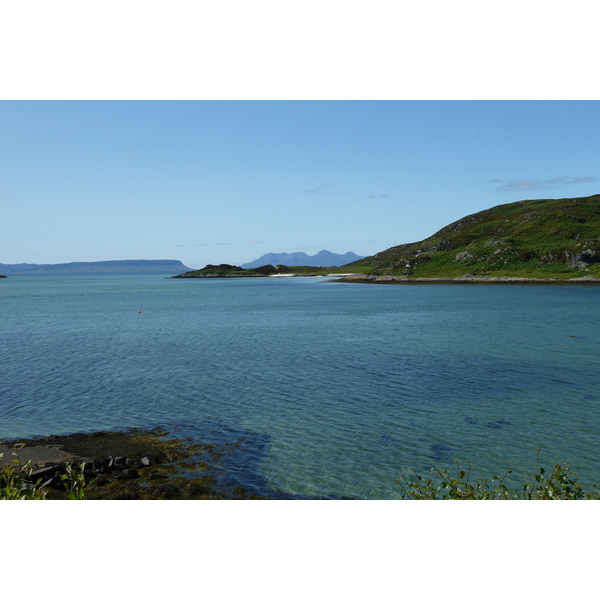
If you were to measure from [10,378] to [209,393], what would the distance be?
17.5m

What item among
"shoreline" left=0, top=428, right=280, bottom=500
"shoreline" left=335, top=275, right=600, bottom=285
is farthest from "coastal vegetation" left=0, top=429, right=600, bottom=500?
"shoreline" left=335, top=275, right=600, bottom=285

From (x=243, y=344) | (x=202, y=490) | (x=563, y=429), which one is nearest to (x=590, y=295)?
(x=243, y=344)

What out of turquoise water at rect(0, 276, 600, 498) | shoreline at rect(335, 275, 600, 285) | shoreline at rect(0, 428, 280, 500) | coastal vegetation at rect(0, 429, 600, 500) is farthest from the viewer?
shoreline at rect(335, 275, 600, 285)

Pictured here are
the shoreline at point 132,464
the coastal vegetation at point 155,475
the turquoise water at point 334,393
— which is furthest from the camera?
the turquoise water at point 334,393

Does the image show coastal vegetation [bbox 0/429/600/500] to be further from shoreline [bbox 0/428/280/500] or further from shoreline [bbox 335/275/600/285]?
shoreline [bbox 335/275/600/285]

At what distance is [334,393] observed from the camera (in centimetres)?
3281

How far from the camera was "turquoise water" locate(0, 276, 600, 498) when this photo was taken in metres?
21.6

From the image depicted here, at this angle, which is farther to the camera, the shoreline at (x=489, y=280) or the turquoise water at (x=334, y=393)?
the shoreline at (x=489, y=280)

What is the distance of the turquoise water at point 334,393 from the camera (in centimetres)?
2164

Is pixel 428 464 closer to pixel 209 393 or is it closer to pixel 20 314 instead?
pixel 209 393

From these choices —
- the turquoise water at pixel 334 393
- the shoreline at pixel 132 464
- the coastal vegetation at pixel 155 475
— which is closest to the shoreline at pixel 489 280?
the turquoise water at pixel 334 393

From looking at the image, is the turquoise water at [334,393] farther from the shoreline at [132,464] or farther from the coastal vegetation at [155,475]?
the shoreline at [132,464]

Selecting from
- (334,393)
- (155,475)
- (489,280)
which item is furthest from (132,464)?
(489,280)

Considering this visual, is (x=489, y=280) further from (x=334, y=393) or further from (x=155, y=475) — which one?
(x=155, y=475)
